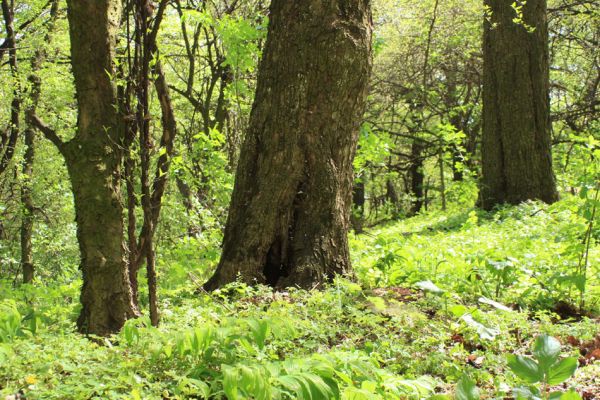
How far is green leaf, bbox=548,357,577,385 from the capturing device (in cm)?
160

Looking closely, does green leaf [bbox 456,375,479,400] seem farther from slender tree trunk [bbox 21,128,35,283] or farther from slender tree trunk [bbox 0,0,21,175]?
slender tree trunk [bbox 21,128,35,283]

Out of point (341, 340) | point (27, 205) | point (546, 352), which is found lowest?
point (341, 340)

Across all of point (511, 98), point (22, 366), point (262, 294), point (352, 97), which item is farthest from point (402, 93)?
point (22, 366)

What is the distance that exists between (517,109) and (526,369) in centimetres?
769

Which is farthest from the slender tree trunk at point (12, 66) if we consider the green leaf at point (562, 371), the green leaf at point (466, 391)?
the green leaf at point (562, 371)

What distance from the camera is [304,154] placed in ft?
13.5

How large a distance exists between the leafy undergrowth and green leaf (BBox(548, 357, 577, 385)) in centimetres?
5

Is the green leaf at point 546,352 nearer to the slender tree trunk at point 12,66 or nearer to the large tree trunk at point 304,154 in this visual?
the large tree trunk at point 304,154

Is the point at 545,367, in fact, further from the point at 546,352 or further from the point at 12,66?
the point at 12,66

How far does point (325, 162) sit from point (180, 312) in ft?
5.03

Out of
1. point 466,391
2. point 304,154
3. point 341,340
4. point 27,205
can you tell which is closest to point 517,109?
point 304,154

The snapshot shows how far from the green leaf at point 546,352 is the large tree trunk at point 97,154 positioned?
248cm

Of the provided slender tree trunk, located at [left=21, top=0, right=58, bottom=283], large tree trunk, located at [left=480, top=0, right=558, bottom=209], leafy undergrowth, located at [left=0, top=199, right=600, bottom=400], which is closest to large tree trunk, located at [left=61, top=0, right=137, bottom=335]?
leafy undergrowth, located at [left=0, top=199, right=600, bottom=400]

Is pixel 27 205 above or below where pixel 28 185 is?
below
